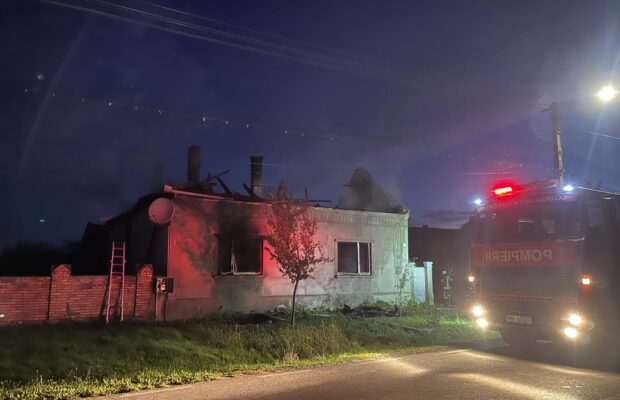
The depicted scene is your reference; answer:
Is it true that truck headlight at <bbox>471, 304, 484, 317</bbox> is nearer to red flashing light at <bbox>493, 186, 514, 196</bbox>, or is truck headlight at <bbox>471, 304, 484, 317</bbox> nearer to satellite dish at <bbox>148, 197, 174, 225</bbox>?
red flashing light at <bbox>493, 186, 514, 196</bbox>

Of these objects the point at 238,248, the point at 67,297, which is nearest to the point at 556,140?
the point at 238,248

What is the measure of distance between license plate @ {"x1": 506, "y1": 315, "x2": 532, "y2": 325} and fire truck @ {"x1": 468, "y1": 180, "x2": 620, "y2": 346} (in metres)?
0.02

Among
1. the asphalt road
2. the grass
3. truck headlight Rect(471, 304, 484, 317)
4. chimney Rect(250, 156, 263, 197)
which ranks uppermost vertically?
chimney Rect(250, 156, 263, 197)

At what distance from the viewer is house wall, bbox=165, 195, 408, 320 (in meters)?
14.5

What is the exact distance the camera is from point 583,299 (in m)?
8.77

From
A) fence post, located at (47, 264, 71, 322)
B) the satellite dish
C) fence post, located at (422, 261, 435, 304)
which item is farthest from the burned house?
fence post, located at (47, 264, 71, 322)

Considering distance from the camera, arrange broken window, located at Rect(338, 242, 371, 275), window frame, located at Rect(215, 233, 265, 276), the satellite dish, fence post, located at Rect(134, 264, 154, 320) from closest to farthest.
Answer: fence post, located at Rect(134, 264, 154, 320) → the satellite dish → window frame, located at Rect(215, 233, 265, 276) → broken window, located at Rect(338, 242, 371, 275)

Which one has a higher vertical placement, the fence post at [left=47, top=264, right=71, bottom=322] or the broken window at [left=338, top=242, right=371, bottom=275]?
the broken window at [left=338, top=242, right=371, bottom=275]

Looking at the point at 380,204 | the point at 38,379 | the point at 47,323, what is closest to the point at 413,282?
the point at 380,204

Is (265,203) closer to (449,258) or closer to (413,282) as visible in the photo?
(413,282)

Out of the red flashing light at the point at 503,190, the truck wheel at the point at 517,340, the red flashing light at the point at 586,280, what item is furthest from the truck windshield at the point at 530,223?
the truck wheel at the point at 517,340

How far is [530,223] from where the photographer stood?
9.98 metres

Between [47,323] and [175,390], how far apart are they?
20.3 feet

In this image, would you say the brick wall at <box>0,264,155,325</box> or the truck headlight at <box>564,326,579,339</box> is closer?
the truck headlight at <box>564,326,579,339</box>
